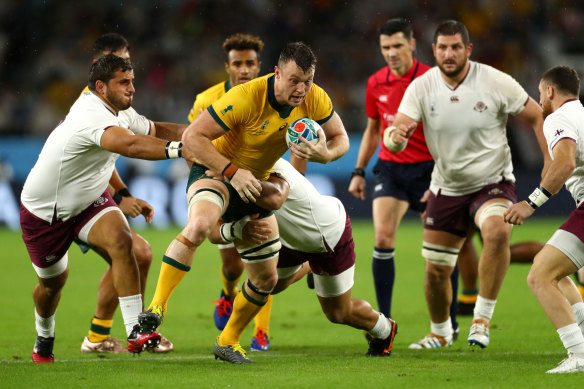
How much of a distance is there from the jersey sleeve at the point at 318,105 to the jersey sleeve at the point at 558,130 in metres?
1.63

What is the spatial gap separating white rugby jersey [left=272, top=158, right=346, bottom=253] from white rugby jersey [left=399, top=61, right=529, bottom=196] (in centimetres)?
136

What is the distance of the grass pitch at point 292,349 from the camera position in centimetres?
543

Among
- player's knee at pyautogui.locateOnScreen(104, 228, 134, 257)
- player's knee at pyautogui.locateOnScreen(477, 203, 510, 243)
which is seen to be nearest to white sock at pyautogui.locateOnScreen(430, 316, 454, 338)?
player's knee at pyautogui.locateOnScreen(477, 203, 510, 243)

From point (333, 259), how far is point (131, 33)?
15507 mm

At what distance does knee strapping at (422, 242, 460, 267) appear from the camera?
732cm

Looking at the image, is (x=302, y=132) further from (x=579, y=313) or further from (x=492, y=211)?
(x=579, y=313)

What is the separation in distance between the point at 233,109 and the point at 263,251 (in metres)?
1.02

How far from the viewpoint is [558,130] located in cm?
568

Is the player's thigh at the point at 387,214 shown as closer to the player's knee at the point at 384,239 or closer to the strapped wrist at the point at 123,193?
the player's knee at the point at 384,239

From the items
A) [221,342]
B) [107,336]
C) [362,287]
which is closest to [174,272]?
[221,342]

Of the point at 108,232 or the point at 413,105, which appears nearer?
the point at 108,232

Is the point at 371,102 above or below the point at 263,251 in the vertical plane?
above

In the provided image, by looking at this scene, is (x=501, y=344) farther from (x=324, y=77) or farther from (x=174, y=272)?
(x=324, y=77)

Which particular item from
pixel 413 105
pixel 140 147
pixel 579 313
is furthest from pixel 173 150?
pixel 579 313
